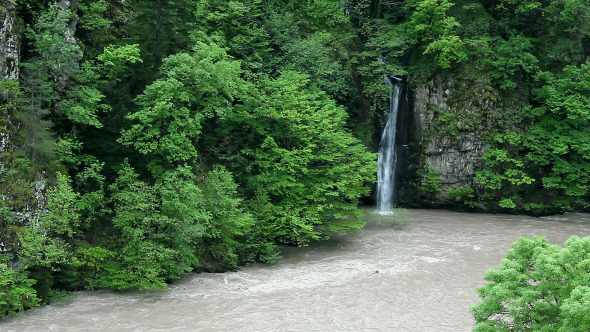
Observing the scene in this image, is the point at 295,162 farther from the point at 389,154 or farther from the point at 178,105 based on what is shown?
the point at 389,154

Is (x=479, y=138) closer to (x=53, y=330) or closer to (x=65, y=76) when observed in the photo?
(x=65, y=76)

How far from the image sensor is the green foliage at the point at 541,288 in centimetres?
992

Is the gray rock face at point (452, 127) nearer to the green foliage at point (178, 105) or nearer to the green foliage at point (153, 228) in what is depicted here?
the green foliage at point (178, 105)

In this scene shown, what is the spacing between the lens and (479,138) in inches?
1223

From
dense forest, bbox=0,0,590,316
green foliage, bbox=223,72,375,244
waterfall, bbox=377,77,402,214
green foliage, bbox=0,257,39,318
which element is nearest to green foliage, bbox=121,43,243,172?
dense forest, bbox=0,0,590,316

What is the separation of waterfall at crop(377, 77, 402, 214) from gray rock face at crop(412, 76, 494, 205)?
119 cm

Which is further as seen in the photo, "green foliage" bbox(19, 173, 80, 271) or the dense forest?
the dense forest

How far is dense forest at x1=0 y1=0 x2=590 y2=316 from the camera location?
769 inches

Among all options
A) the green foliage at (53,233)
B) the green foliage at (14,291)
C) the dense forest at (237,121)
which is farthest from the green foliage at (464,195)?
A: the green foliage at (14,291)

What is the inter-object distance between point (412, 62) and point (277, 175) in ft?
41.6

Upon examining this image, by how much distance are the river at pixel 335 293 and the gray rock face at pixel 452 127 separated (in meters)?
3.90

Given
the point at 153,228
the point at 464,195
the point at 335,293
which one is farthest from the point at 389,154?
the point at 153,228

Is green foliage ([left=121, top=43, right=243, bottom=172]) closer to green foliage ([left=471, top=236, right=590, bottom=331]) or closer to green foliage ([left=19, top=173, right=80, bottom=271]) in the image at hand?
green foliage ([left=19, top=173, right=80, bottom=271])

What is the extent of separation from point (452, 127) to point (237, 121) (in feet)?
40.2
